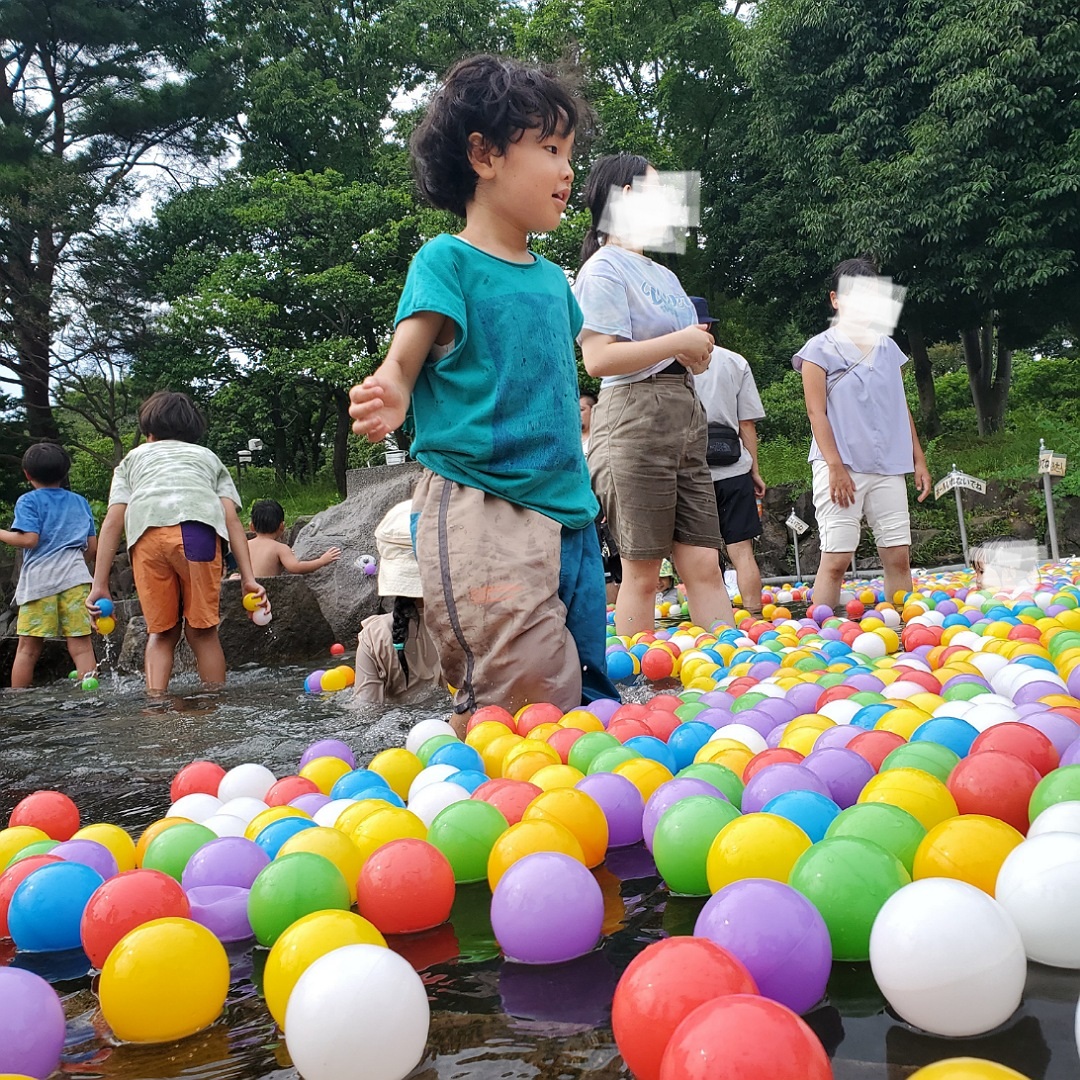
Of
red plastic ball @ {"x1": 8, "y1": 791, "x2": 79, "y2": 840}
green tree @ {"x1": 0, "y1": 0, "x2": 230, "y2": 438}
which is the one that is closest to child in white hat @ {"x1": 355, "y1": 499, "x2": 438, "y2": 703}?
red plastic ball @ {"x1": 8, "y1": 791, "x2": 79, "y2": 840}

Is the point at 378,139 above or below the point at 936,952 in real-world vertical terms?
above

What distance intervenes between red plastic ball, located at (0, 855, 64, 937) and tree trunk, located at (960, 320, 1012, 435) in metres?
19.8

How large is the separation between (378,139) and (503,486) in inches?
851

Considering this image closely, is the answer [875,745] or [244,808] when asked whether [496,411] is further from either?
[875,745]

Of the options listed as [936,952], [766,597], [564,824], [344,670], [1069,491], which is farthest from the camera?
[1069,491]

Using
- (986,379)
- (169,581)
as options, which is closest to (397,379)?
(169,581)

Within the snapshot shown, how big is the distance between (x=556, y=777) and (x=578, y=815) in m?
0.31

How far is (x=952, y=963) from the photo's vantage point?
94cm

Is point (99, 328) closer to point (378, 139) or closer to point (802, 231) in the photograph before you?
point (378, 139)

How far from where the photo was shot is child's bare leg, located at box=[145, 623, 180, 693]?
499cm

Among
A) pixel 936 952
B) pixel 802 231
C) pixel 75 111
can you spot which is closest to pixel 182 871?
pixel 936 952

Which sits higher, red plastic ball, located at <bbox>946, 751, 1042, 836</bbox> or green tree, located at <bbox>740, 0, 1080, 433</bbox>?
green tree, located at <bbox>740, 0, 1080, 433</bbox>

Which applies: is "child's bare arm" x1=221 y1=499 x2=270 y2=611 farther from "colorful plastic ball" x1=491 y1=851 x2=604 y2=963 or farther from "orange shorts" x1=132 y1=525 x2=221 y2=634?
"colorful plastic ball" x1=491 y1=851 x2=604 y2=963

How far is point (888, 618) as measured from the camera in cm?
462
